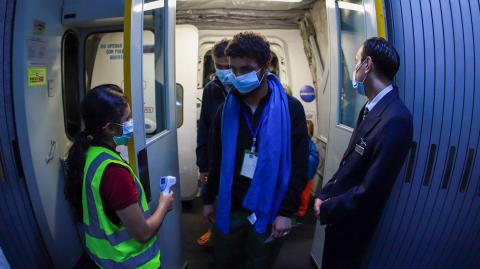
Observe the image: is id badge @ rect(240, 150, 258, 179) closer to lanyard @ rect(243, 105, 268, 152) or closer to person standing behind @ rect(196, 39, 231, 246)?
lanyard @ rect(243, 105, 268, 152)

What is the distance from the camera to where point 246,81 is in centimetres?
166

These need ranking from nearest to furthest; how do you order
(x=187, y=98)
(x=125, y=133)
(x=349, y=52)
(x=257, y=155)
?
(x=125, y=133)
(x=257, y=155)
(x=349, y=52)
(x=187, y=98)

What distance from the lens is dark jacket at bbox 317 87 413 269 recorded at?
1.45 meters

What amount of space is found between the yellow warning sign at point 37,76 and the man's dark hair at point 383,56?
2.16m

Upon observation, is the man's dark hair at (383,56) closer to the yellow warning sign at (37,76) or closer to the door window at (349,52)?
the door window at (349,52)

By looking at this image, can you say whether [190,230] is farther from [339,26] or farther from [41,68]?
[339,26]

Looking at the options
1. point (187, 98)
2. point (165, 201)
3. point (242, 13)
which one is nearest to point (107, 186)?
point (165, 201)

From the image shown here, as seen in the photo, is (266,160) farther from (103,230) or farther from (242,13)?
(242,13)

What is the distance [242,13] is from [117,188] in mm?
3707

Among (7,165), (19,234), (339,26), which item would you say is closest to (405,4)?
(339,26)

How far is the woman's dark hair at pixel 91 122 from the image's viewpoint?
4.17 feet

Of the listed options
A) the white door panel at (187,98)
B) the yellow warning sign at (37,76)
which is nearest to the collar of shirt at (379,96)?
the yellow warning sign at (37,76)

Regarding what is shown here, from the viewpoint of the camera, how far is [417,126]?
1863 millimetres

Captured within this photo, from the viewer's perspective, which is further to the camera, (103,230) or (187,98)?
(187,98)
